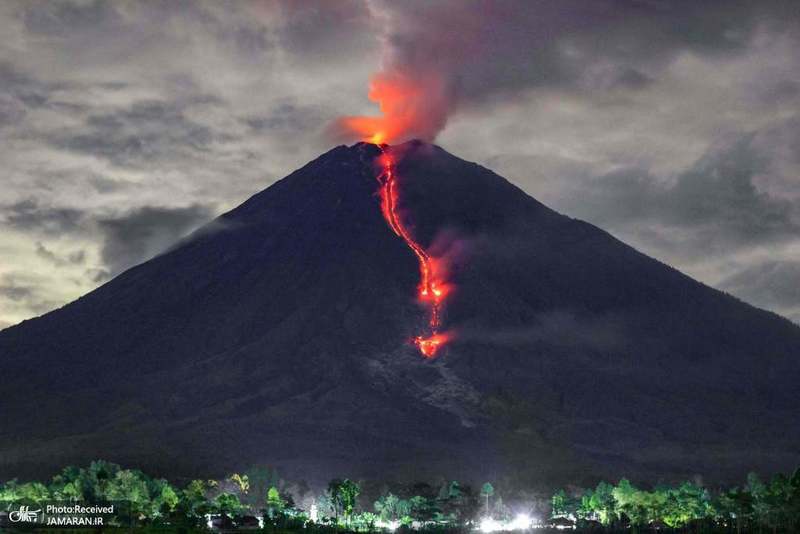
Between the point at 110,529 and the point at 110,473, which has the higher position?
the point at 110,473

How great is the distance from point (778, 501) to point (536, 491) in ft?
208

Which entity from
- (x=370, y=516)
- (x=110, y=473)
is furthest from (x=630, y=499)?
(x=110, y=473)

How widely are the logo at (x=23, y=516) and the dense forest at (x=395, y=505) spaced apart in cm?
127

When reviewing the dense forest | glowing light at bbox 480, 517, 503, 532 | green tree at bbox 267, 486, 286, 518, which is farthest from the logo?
glowing light at bbox 480, 517, 503, 532

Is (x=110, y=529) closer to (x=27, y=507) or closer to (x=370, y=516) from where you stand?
(x=27, y=507)

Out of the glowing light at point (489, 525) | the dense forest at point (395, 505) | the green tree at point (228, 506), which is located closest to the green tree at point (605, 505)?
the dense forest at point (395, 505)

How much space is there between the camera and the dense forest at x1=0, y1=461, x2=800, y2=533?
5157 inches

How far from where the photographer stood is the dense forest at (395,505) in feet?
430

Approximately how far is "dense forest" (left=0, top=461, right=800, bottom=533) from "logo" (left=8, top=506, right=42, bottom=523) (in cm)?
127

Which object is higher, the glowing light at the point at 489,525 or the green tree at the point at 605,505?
the green tree at the point at 605,505

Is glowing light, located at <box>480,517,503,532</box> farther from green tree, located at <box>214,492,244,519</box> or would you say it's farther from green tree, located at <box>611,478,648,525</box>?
green tree, located at <box>214,492,244,519</box>

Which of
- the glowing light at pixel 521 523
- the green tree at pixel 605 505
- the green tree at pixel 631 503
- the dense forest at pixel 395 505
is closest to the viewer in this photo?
the dense forest at pixel 395 505

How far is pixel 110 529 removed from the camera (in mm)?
104125

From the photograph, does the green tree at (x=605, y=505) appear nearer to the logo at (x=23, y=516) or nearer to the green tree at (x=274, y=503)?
the green tree at (x=274, y=503)
